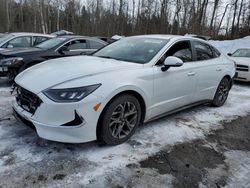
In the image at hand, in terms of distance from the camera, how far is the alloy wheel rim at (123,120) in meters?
3.22

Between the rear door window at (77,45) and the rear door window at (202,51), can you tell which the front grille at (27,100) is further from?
the rear door window at (77,45)

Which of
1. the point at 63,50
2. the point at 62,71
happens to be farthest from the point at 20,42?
the point at 62,71

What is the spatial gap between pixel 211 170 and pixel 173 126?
1.31 meters

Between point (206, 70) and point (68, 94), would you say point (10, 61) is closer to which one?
point (68, 94)

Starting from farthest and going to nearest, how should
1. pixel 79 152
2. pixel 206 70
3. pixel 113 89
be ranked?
pixel 206 70 → pixel 79 152 → pixel 113 89

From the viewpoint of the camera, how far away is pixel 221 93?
5.50 m

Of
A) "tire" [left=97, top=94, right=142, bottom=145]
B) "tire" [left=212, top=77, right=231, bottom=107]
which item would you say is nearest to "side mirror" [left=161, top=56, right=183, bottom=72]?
"tire" [left=97, top=94, right=142, bottom=145]

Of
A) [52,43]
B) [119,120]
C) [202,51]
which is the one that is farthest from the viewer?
[52,43]

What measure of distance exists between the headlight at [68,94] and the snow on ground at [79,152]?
2.45 feet

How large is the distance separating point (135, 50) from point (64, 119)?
1823 millimetres

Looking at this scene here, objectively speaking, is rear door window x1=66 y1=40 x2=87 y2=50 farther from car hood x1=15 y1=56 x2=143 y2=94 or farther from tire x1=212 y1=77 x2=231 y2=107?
tire x1=212 y1=77 x2=231 y2=107

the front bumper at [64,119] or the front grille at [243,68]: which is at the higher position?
the front grille at [243,68]

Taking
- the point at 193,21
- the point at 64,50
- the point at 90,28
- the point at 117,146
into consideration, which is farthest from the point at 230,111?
the point at 90,28

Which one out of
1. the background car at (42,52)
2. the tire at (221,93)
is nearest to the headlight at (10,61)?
the background car at (42,52)
